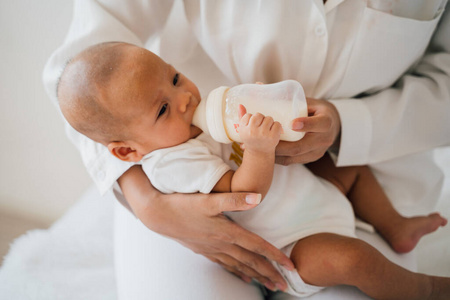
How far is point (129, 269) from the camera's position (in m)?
0.97

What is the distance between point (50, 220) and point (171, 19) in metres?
1.46

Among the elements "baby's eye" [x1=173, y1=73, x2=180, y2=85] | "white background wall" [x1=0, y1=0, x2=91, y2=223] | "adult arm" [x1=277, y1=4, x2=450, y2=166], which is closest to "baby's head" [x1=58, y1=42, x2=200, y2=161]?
"baby's eye" [x1=173, y1=73, x2=180, y2=85]

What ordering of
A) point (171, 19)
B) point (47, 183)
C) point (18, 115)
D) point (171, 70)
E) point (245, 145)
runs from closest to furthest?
point (245, 145) → point (171, 70) → point (171, 19) → point (18, 115) → point (47, 183)

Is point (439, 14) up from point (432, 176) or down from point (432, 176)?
up

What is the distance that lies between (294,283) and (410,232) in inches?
14.5

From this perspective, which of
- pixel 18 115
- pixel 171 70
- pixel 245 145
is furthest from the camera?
pixel 18 115

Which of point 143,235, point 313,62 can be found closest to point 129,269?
point 143,235

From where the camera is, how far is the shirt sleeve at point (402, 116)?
94 cm

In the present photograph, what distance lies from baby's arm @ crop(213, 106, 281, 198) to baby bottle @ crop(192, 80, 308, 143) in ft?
0.12

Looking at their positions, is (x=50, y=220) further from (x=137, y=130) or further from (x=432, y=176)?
(x=432, y=176)

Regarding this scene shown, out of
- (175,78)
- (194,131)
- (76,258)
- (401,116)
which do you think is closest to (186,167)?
(194,131)

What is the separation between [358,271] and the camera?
802 millimetres

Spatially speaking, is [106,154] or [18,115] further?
[18,115]

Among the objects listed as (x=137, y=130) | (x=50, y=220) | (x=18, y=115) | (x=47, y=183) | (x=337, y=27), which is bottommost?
(x=50, y=220)
